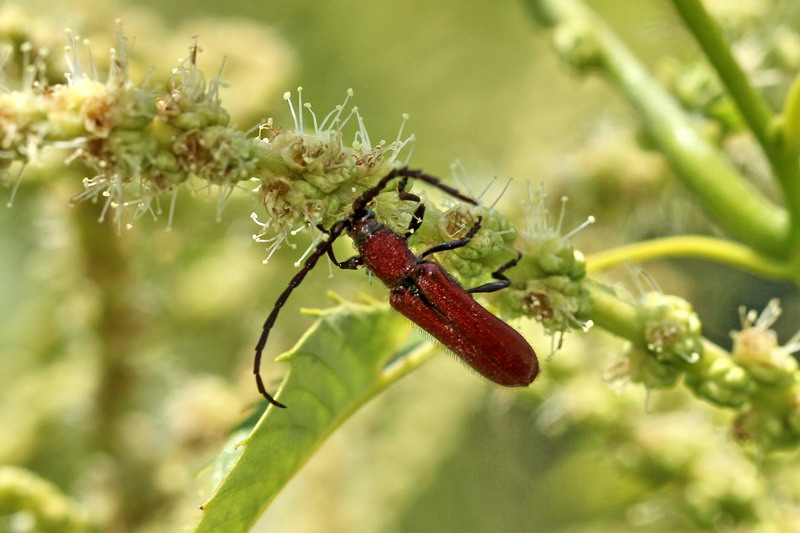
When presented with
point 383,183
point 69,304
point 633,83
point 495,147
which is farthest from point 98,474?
point 495,147

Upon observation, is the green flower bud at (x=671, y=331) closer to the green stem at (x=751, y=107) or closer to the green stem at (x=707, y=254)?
the green stem at (x=707, y=254)

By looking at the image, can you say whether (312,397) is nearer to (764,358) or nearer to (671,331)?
(671,331)

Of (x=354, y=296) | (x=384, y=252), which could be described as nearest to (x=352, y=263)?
(x=384, y=252)

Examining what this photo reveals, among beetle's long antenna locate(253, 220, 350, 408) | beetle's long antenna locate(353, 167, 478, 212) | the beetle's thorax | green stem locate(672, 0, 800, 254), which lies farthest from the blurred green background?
green stem locate(672, 0, 800, 254)

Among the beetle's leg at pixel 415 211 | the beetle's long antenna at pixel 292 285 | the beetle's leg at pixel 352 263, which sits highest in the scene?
the beetle's leg at pixel 352 263

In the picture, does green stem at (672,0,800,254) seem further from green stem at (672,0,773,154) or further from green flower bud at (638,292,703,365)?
green flower bud at (638,292,703,365)

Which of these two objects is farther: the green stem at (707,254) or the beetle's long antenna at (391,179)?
the green stem at (707,254)

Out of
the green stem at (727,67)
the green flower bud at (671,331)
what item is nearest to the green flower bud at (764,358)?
the green flower bud at (671,331)
